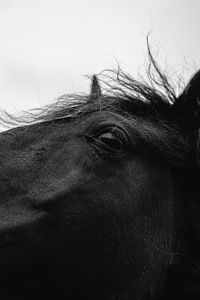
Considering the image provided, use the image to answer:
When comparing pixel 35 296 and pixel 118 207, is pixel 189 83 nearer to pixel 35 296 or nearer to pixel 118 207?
pixel 118 207

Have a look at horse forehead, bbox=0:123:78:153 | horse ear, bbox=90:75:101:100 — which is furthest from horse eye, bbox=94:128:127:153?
horse ear, bbox=90:75:101:100

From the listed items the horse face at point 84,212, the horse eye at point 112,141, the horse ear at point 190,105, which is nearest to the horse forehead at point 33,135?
the horse face at point 84,212

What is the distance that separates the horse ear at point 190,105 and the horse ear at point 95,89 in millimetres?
589

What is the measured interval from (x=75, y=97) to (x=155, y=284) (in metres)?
1.45

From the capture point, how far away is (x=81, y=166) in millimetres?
3316

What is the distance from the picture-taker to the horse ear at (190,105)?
3.78m

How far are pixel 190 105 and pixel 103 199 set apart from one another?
1051mm

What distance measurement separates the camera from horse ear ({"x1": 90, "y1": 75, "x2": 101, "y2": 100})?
391 cm

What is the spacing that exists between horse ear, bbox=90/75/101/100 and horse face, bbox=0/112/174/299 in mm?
360

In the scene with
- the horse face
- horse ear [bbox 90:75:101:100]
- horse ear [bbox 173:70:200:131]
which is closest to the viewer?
the horse face

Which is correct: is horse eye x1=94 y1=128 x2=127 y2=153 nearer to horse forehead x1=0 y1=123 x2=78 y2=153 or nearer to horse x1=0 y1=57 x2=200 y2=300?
horse x1=0 y1=57 x2=200 y2=300

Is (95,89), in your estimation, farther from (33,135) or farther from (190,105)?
(33,135)

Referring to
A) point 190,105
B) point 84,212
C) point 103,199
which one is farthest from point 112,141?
point 190,105

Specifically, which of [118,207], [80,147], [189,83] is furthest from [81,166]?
[189,83]
